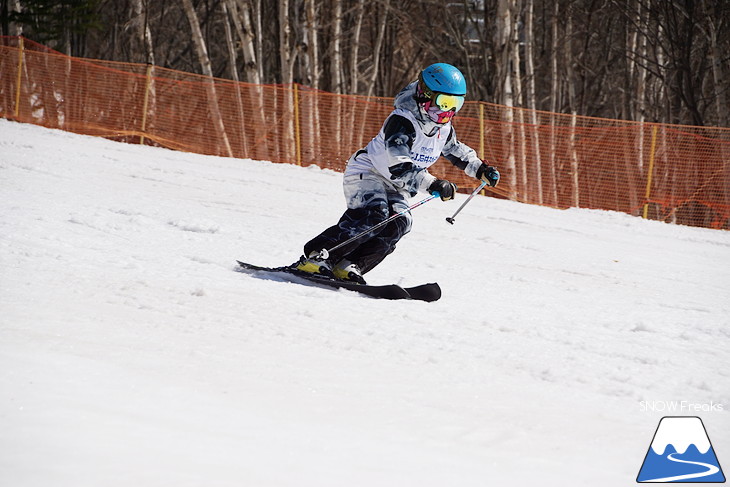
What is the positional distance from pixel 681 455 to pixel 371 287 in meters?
2.86

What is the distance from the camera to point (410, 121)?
18.5 feet

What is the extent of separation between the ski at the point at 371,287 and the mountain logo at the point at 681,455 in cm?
244

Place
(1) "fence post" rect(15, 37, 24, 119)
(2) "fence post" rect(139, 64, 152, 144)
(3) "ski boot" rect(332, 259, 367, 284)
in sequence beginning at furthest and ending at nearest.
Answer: (2) "fence post" rect(139, 64, 152, 144), (1) "fence post" rect(15, 37, 24, 119), (3) "ski boot" rect(332, 259, 367, 284)

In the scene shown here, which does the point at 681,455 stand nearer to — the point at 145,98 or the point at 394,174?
the point at 394,174

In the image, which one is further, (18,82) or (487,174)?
(18,82)

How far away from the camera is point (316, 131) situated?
1614cm

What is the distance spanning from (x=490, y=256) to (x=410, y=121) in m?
3.17

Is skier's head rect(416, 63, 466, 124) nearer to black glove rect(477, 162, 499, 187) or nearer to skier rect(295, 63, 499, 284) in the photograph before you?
skier rect(295, 63, 499, 284)

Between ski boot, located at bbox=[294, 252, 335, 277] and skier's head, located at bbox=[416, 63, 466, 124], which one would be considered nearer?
skier's head, located at bbox=[416, 63, 466, 124]

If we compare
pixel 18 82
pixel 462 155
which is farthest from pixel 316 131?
pixel 462 155

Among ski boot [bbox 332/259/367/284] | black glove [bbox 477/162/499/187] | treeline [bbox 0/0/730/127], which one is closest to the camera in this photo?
ski boot [bbox 332/259/367/284]

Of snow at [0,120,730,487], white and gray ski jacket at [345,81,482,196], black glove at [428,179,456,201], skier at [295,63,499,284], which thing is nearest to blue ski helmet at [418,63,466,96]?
skier at [295,63,499,284]

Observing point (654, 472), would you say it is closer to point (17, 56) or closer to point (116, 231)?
point (116, 231)

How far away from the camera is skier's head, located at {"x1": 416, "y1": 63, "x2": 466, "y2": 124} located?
18.1 ft
